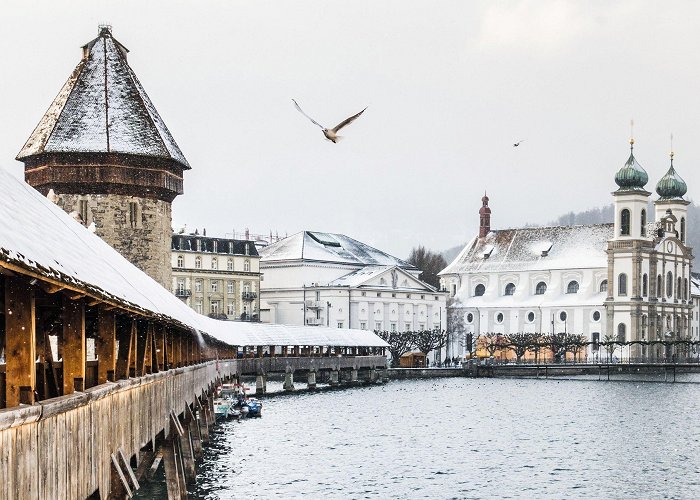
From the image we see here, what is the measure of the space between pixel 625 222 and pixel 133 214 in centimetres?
7324

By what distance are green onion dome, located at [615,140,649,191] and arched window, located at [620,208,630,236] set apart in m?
2.54

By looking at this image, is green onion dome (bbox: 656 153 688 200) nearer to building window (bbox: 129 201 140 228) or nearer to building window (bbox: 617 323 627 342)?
building window (bbox: 617 323 627 342)

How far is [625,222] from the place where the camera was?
12031 centimetres

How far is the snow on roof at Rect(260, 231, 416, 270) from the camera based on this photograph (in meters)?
120

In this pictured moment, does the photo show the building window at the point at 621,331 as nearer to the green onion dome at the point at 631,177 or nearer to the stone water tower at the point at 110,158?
the green onion dome at the point at 631,177

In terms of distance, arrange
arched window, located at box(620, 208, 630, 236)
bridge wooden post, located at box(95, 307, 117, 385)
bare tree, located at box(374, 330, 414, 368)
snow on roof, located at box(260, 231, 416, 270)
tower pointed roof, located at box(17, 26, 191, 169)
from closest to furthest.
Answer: bridge wooden post, located at box(95, 307, 117, 385) < tower pointed roof, located at box(17, 26, 191, 169) < bare tree, located at box(374, 330, 414, 368) < snow on roof, located at box(260, 231, 416, 270) < arched window, located at box(620, 208, 630, 236)

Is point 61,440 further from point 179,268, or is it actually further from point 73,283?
point 179,268

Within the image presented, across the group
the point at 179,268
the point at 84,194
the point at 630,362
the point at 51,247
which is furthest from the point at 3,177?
the point at 630,362

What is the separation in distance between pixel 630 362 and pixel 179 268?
131ft

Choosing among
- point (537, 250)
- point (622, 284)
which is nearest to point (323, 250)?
point (537, 250)

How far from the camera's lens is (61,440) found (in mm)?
11008

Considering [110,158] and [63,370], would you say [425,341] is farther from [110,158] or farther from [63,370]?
[63,370]

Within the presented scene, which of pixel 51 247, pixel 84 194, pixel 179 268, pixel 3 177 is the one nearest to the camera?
pixel 51 247

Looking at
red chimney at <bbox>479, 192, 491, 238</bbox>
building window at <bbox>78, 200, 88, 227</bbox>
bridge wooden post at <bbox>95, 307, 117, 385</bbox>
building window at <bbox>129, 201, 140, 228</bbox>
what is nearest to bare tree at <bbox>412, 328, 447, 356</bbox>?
red chimney at <bbox>479, 192, 491, 238</bbox>
